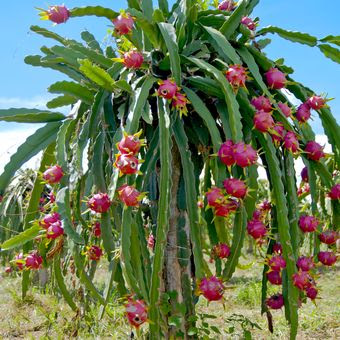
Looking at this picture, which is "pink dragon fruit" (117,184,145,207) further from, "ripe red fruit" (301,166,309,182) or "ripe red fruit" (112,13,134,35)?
"ripe red fruit" (301,166,309,182)

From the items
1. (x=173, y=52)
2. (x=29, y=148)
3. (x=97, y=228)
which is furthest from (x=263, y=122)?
(x=29, y=148)

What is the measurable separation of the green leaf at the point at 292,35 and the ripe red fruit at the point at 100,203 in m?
1.11

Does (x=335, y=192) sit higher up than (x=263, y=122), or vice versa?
(x=263, y=122)

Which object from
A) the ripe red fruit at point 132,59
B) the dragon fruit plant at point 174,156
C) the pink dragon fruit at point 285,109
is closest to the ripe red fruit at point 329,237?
the dragon fruit plant at point 174,156

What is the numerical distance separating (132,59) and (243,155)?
60cm

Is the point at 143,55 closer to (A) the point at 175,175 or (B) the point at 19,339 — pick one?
(A) the point at 175,175

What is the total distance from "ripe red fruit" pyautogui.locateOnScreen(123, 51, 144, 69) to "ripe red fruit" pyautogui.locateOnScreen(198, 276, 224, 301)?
86 cm

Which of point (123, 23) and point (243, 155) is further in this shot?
point (123, 23)

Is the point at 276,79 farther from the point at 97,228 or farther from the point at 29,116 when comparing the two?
the point at 29,116

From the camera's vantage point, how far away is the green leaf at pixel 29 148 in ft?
7.22

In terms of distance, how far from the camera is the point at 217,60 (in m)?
2.17

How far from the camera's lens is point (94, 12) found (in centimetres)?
222

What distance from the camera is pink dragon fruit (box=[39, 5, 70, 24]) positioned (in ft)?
7.23

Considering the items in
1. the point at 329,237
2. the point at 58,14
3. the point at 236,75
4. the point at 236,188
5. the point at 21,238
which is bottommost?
the point at 21,238
